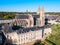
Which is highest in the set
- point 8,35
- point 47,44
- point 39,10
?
point 39,10

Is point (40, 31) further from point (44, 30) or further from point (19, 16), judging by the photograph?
point (19, 16)

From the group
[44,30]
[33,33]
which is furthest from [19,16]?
[33,33]

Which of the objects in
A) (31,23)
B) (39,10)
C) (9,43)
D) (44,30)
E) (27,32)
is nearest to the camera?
(9,43)

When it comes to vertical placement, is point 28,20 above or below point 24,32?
above

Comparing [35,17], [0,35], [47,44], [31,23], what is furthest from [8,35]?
[35,17]

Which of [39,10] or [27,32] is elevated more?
[39,10]

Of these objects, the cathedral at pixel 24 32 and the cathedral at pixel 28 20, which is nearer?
the cathedral at pixel 24 32

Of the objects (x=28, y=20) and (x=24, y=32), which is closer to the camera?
(x=24, y=32)

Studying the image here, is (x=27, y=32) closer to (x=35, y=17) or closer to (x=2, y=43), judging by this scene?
(x=2, y=43)

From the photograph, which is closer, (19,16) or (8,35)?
(8,35)

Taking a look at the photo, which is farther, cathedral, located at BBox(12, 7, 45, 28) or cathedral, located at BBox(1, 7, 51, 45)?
cathedral, located at BBox(12, 7, 45, 28)

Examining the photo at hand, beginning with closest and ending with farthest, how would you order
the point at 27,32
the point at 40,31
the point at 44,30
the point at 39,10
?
the point at 27,32, the point at 40,31, the point at 44,30, the point at 39,10
